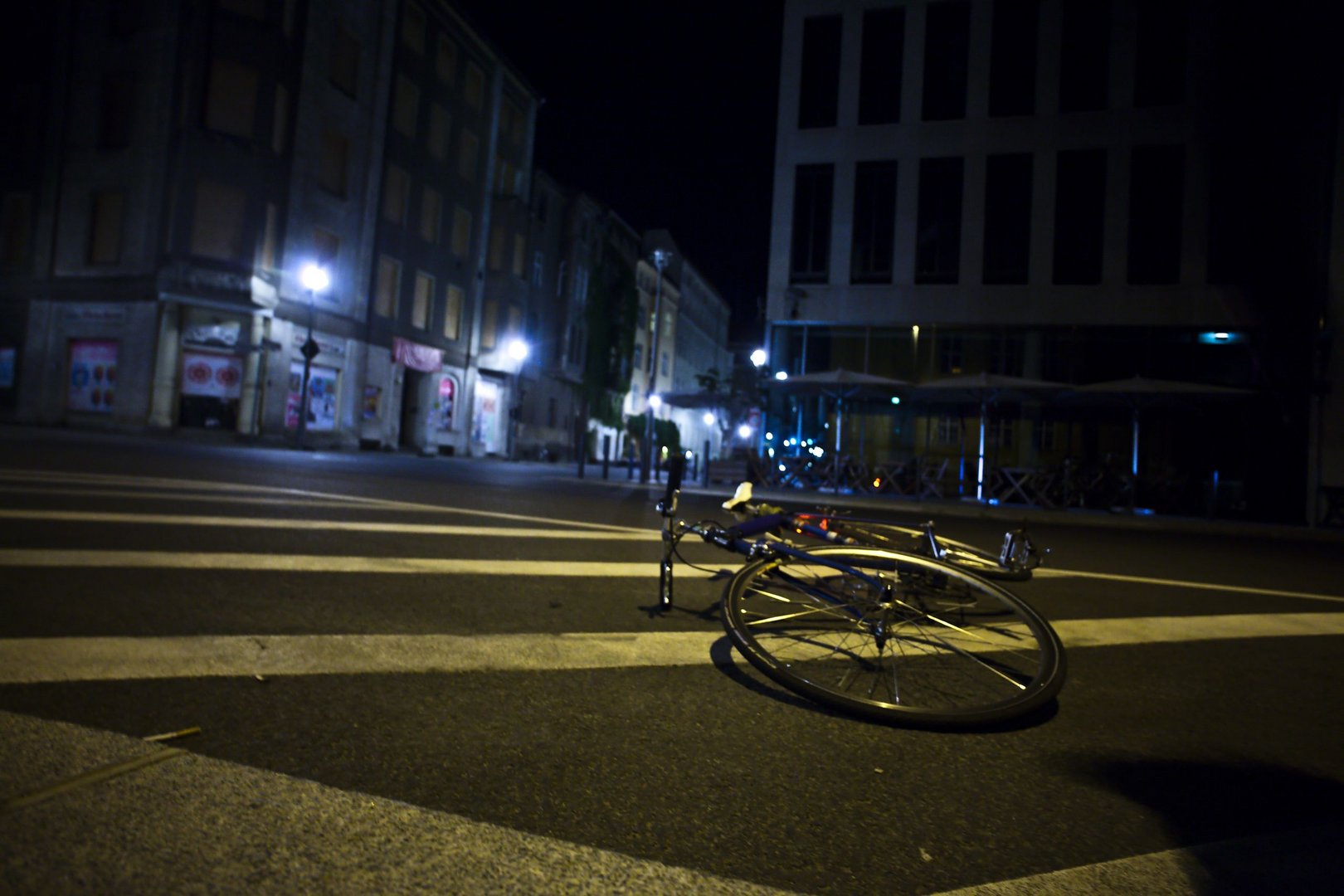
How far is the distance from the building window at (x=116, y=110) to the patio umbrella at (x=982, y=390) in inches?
1007

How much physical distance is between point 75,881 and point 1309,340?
84.3ft

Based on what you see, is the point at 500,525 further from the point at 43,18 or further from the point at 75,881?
the point at 43,18

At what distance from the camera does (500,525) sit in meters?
8.44

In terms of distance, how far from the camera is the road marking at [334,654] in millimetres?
3170

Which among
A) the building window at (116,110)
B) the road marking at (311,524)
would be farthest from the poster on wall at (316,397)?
the road marking at (311,524)

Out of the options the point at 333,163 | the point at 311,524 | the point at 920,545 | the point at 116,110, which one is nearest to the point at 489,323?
the point at 333,163

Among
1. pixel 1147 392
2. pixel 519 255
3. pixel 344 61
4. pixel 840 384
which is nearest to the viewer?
pixel 1147 392

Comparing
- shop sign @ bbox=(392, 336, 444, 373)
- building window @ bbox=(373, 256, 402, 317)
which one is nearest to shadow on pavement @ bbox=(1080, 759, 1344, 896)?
building window @ bbox=(373, 256, 402, 317)

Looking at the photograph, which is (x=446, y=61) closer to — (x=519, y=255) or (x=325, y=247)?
(x=519, y=255)

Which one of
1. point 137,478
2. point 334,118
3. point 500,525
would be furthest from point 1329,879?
point 334,118

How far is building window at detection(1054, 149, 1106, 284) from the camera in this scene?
74.9ft

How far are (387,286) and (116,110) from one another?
1040 cm

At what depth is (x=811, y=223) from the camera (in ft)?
81.6

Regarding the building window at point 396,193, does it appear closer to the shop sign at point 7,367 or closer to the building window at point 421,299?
the building window at point 421,299
